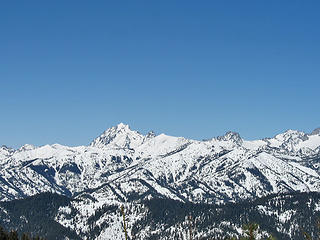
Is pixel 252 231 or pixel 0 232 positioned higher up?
pixel 0 232

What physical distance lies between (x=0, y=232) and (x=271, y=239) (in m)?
170

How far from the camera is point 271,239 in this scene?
2267cm

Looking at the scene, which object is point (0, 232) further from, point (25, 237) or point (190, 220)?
point (190, 220)

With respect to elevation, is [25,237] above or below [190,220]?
above

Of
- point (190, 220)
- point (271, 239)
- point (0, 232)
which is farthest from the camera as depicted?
point (0, 232)

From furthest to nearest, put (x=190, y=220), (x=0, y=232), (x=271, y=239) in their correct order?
1. (x=0, y=232)
2. (x=271, y=239)
3. (x=190, y=220)

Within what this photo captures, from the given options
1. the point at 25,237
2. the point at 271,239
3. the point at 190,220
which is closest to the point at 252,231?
the point at 271,239

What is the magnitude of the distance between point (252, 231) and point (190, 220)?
3685 millimetres

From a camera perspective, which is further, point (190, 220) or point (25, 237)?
point (25, 237)

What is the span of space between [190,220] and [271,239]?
4.50 metres

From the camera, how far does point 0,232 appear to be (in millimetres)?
176000

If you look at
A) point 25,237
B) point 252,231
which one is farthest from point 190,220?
point 25,237

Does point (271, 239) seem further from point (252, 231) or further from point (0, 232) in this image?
point (0, 232)

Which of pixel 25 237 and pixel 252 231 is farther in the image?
pixel 25 237
